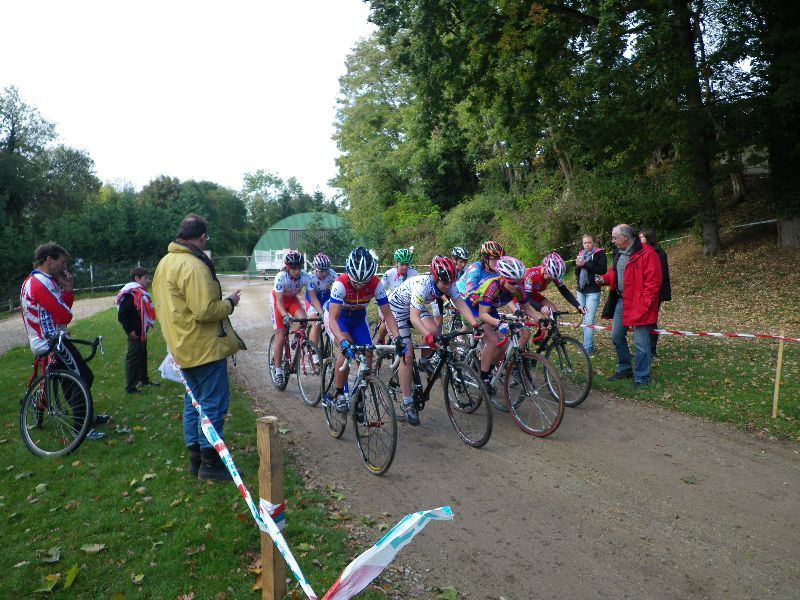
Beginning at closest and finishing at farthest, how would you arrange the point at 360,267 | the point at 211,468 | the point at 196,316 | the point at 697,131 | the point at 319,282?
the point at 196,316 < the point at 211,468 < the point at 360,267 < the point at 319,282 < the point at 697,131

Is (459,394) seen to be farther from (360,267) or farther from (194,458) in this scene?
(194,458)

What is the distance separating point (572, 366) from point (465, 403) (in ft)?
6.47

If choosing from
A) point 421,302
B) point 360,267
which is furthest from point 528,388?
point 360,267

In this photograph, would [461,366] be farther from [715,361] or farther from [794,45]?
[794,45]

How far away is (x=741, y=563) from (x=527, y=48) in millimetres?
14191

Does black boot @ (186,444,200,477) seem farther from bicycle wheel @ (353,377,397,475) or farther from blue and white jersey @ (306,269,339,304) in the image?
blue and white jersey @ (306,269,339,304)

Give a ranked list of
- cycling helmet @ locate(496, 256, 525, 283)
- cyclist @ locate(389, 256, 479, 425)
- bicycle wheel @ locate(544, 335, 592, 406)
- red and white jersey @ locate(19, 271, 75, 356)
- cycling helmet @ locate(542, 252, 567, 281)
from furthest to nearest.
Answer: cycling helmet @ locate(542, 252, 567, 281) → bicycle wheel @ locate(544, 335, 592, 406) → cycling helmet @ locate(496, 256, 525, 283) → cyclist @ locate(389, 256, 479, 425) → red and white jersey @ locate(19, 271, 75, 356)

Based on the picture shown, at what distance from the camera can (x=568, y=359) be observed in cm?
777

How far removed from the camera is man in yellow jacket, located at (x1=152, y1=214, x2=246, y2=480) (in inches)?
198

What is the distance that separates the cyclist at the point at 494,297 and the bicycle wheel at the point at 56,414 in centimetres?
446

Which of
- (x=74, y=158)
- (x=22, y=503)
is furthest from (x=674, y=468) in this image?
(x=74, y=158)

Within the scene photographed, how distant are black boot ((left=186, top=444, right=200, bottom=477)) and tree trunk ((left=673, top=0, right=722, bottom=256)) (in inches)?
552

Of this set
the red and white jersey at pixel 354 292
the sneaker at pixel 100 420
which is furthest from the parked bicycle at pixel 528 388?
the sneaker at pixel 100 420

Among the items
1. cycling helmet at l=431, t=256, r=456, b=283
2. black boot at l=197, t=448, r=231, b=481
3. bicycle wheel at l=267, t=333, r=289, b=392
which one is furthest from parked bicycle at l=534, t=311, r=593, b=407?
black boot at l=197, t=448, r=231, b=481
